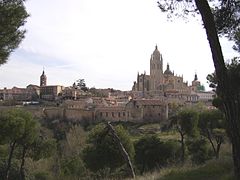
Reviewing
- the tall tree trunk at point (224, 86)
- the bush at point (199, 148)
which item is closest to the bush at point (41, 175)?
the bush at point (199, 148)

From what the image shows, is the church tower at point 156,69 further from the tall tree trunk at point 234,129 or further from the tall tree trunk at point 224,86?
the tall tree trunk at point 234,129

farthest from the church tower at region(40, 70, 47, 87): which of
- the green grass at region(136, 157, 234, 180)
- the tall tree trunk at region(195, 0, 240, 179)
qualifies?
the tall tree trunk at region(195, 0, 240, 179)

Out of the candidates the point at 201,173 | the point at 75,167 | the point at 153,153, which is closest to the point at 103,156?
the point at 75,167

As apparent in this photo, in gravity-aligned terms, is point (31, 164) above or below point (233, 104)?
below

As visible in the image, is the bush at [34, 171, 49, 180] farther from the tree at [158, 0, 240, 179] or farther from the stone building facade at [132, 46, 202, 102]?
the stone building facade at [132, 46, 202, 102]

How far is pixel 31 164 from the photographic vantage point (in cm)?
3019

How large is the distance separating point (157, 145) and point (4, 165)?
9.91 metres

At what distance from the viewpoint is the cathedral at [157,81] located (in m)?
124

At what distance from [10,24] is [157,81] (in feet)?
391

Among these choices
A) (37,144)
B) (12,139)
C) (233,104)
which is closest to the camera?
(233,104)

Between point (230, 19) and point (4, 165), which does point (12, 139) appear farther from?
point (230, 19)

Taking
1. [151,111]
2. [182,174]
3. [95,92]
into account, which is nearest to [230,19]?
[182,174]

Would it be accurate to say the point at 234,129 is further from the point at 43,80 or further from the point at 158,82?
the point at 43,80

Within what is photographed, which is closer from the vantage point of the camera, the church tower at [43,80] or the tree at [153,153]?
the tree at [153,153]
